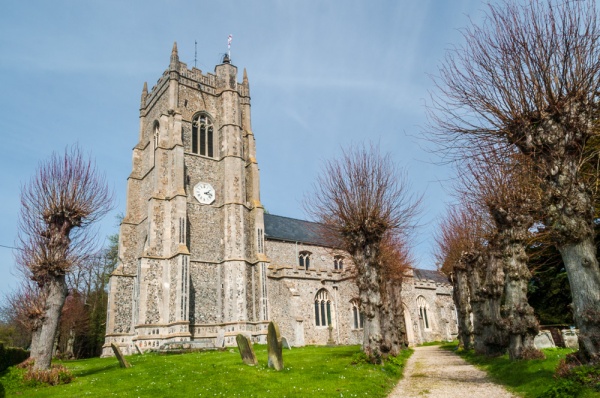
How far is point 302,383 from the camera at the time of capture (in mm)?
10438

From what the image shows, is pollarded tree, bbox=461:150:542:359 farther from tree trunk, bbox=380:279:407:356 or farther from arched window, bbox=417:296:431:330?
arched window, bbox=417:296:431:330

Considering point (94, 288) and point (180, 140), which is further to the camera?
point (94, 288)

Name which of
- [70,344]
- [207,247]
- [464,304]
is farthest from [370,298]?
[70,344]

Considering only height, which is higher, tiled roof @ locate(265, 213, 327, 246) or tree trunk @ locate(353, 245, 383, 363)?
tiled roof @ locate(265, 213, 327, 246)

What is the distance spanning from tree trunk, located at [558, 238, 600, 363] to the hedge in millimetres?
20277

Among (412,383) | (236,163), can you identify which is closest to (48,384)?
(412,383)

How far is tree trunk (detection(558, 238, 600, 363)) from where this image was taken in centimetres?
780

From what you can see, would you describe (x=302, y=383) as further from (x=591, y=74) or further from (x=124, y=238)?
(x=124, y=238)

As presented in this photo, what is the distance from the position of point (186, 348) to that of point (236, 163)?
13.7 m

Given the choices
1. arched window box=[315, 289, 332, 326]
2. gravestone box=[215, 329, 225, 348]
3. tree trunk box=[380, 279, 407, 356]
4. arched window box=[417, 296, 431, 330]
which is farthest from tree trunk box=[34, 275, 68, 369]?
arched window box=[417, 296, 431, 330]

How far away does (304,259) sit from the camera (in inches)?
1412

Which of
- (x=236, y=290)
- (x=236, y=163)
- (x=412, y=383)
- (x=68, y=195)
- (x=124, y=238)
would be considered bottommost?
(x=412, y=383)

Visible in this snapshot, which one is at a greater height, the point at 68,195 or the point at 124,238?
the point at 124,238

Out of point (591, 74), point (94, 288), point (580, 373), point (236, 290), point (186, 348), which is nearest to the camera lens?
point (580, 373)
